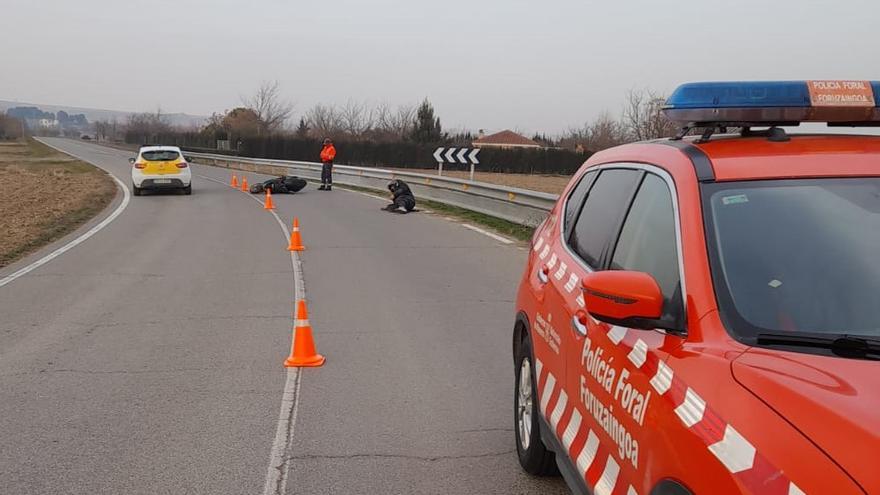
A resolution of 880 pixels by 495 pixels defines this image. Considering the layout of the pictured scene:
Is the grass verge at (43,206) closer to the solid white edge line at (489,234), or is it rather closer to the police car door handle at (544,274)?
the solid white edge line at (489,234)

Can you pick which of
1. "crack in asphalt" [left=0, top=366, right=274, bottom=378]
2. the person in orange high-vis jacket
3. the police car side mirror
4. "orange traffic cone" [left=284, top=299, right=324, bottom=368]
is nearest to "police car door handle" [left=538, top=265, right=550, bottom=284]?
the police car side mirror

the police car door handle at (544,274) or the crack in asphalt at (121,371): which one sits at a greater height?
the police car door handle at (544,274)

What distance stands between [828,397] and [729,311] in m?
0.52

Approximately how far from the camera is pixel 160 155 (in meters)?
25.5

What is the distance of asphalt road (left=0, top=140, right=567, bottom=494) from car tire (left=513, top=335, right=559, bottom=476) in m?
0.11

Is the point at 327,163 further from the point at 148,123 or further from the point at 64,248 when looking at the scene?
the point at 148,123

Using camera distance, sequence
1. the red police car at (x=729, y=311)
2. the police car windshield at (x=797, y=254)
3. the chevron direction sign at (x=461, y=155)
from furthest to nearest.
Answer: the chevron direction sign at (x=461, y=155), the police car windshield at (x=797, y=254), the red police car at (x=729, y=311)

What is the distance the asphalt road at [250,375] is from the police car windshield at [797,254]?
1.97 metres

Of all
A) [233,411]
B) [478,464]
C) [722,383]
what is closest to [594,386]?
[722,383]

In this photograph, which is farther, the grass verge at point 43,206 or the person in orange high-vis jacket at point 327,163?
the person in orange high-vis jacket at point 327,163

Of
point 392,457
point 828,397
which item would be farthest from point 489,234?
point 828,397

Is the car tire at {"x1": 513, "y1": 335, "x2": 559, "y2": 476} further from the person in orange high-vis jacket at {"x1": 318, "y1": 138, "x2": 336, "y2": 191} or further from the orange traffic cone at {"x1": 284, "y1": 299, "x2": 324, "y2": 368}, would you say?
the person in orange high-vis jacket at {"x1": 318, "y1": 138, "x2": 336, "y2": 191}

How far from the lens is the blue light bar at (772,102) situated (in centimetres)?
296

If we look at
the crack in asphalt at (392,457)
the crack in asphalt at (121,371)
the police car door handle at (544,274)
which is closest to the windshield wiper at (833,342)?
the police car door handle at (544,274)
